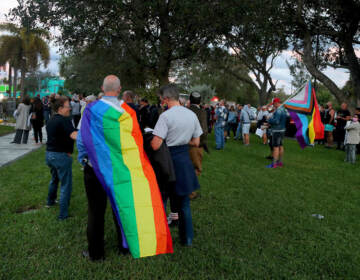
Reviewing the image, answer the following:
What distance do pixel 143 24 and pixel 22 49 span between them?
25678 millimetres

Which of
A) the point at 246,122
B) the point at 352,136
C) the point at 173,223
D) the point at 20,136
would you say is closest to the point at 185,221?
the point at 173,223

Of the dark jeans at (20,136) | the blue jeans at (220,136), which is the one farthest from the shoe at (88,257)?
the dark jeans at (20,136)

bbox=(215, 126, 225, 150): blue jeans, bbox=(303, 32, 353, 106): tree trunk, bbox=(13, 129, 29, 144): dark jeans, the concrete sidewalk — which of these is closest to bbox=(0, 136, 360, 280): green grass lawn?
the concrete sidewalk

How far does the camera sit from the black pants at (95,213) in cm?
331

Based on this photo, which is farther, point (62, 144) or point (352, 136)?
point (352, 136)

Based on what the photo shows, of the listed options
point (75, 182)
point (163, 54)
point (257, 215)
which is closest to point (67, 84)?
point (163, 54)

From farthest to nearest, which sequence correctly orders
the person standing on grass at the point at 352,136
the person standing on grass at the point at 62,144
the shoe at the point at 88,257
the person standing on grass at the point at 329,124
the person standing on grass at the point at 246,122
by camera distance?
the person standing on grass at the point at 329,124 < the person standing on grass at the point at 246,122 < the person standing on grass at the point at 352,136 < the person standing on grass at the point at 62,144 < the shoe at the point at 88,257

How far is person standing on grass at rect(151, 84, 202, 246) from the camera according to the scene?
368cm

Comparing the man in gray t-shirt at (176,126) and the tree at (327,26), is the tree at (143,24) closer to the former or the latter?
the tree at (327,26)

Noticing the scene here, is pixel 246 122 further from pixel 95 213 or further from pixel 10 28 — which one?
pixel 10 28

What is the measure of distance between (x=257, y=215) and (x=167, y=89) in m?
2.62

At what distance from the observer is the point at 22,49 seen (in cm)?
3438

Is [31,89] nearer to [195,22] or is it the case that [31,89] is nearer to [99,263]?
[195,22]

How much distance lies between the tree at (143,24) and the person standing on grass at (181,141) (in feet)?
30.9
